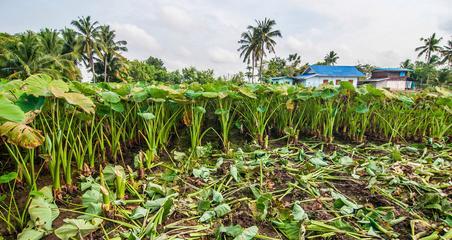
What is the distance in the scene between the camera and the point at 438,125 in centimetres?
284

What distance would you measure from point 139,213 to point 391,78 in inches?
1437

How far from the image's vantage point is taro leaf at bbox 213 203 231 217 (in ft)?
4.71

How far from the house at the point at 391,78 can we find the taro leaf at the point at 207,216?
1346 inches

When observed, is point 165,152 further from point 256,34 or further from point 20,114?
point 256,34

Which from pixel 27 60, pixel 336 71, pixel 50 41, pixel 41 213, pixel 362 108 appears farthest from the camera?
pixel 336 71

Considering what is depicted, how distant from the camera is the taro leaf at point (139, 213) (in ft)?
4.58

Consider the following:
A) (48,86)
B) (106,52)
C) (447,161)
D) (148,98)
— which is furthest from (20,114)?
(106,52)

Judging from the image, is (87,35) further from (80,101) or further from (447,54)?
(447,54)

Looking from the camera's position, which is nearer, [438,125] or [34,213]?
[34,213]

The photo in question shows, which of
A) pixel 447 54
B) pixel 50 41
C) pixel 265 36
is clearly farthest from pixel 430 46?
pixel 50 41

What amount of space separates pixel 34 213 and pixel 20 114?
0.53 meters

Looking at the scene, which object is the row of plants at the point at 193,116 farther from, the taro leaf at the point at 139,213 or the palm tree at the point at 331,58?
the palm tree at the point at 331,58

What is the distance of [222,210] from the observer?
144cm

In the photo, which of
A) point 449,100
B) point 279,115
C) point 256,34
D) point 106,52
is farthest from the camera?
point 256,34
